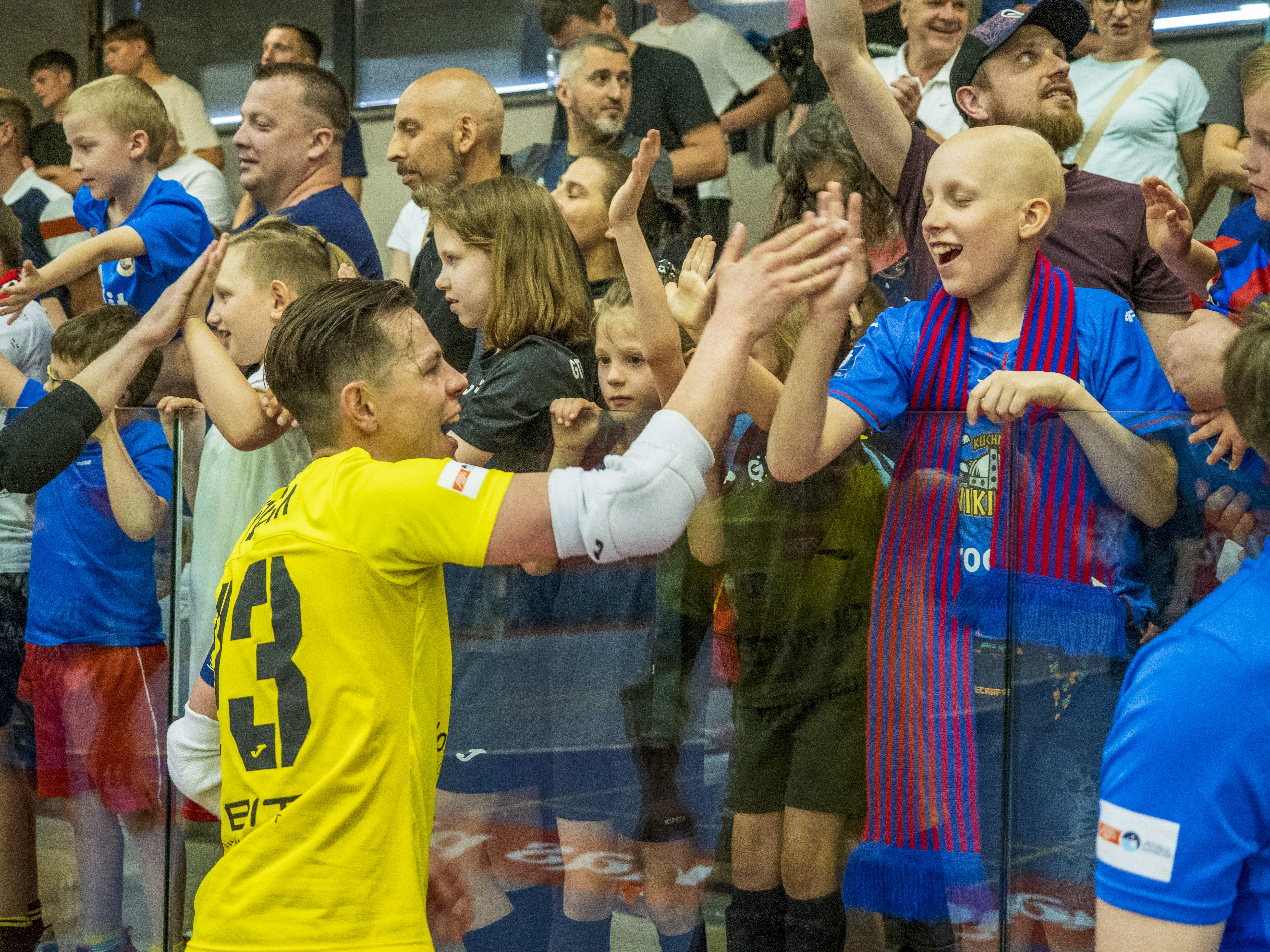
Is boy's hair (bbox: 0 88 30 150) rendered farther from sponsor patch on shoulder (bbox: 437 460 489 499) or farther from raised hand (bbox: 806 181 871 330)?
raised hand (bbox: 806 181 871 330)

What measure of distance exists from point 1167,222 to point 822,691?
108 cm

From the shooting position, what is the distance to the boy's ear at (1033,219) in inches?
83.0

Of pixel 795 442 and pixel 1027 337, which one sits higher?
pixel 1027 337

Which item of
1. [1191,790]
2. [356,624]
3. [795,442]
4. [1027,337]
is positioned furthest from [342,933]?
[1027,337]

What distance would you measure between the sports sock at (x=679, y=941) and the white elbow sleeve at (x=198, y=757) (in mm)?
791

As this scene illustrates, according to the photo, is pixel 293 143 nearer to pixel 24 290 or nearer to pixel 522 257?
pixel 24 290

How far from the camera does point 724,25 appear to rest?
475 centimetres

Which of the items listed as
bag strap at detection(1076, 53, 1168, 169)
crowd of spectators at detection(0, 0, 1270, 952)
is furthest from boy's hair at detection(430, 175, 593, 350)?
bag strap at detection(1076, 53, 1168, 169)

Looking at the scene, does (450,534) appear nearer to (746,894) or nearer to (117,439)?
(746,894)

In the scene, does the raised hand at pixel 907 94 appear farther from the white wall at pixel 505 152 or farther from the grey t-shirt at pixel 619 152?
the white wall at pixel 505 152

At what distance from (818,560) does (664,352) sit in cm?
44

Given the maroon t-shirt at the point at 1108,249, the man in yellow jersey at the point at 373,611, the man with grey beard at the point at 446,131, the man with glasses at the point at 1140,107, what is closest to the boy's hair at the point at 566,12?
the man with grey beard at the point at 446,131

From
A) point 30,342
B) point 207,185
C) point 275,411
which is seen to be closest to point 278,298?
point 275,411

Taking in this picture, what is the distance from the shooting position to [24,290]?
3.16 metres
